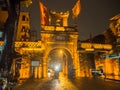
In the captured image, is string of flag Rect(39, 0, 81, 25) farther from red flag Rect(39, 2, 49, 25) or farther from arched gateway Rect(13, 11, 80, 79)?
arched gateway Rect(13, 11, 80, 79)

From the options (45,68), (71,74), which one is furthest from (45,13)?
(71,74)

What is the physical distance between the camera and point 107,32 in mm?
37562

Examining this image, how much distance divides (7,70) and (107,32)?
1296 inches

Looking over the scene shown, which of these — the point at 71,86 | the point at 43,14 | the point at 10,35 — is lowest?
the point at 71,86

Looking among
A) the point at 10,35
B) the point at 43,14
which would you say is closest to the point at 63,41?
the point at 43,14

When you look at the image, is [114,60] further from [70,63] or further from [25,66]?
[25,66]

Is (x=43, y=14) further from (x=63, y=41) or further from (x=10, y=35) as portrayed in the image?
(x=10, y=35)

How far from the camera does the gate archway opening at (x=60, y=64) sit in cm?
3383

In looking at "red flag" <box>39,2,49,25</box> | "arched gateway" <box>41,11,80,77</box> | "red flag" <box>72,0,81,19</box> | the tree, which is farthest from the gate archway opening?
the tree

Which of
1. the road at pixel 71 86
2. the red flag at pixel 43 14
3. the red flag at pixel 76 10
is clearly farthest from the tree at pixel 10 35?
the red flag at pixel 76 10

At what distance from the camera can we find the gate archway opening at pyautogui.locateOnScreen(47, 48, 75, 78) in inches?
1332

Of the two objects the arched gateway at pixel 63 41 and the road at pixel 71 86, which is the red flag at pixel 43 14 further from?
the road at pixel 71 86

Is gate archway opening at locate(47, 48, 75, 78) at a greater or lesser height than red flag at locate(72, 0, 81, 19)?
lesser

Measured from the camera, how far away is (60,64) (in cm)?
A: 5169
